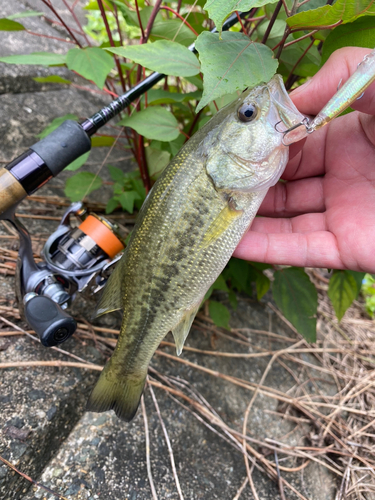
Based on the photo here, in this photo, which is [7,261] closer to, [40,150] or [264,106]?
[40,150]

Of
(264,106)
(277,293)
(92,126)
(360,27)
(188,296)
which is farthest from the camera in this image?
(277,293)

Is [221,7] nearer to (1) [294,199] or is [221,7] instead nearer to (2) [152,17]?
(2) [152,17]

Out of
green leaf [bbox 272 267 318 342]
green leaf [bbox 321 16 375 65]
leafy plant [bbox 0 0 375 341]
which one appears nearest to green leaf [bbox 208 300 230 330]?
leafy plant [bbox 0 0 375 341]

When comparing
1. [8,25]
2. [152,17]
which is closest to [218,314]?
[152,17]

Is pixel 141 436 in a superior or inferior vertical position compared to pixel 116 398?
inferior

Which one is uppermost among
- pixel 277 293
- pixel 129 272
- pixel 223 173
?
pixel 223 173

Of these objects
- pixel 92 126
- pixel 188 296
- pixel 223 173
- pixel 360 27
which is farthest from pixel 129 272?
pixel 360 27

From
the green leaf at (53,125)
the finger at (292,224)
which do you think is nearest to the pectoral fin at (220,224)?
the finger at (292,224)
